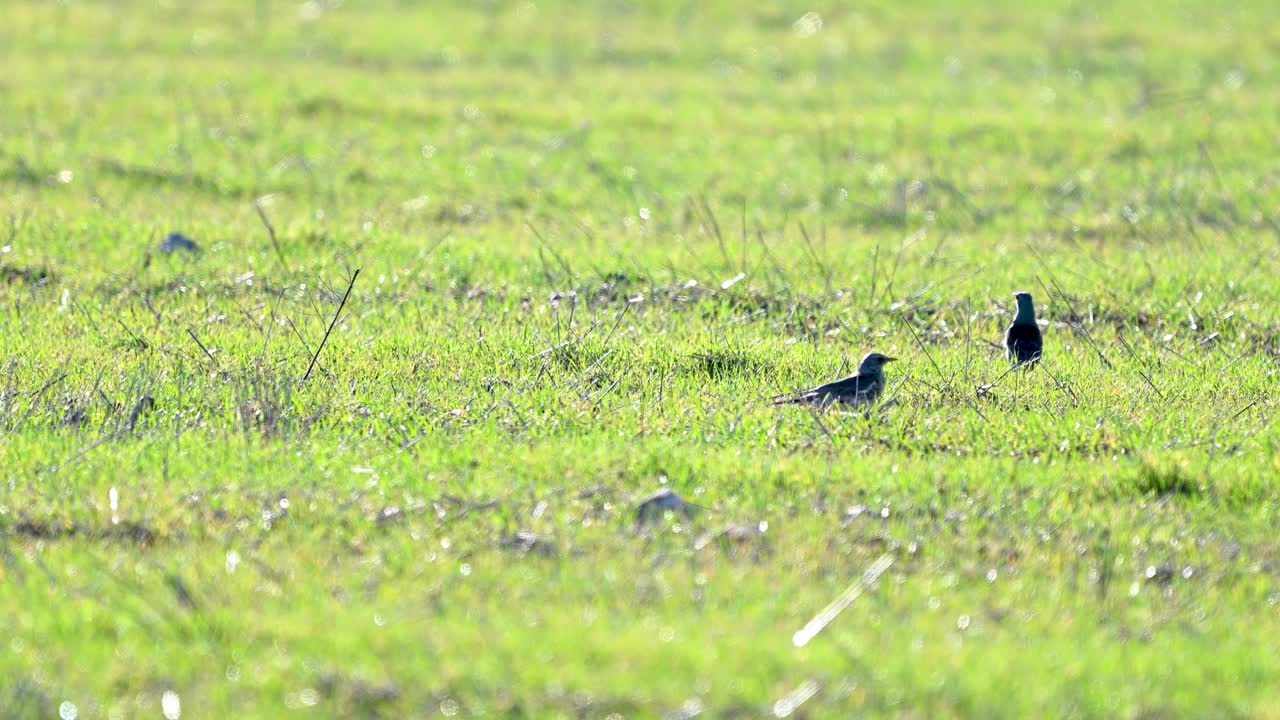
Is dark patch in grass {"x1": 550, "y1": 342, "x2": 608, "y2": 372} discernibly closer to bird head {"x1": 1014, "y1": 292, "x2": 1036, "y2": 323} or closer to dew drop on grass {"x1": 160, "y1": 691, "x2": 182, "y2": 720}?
bird head {"x1": 1014, "y1": 292, "x2": 1036, "y2": 323}

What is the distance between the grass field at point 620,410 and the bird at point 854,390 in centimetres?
17

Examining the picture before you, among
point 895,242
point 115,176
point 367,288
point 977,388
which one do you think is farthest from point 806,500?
point 115,176

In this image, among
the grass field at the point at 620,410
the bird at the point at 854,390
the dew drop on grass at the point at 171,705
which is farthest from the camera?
the bird at the point at 854,390

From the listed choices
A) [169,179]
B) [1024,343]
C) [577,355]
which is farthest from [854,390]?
[169,179]

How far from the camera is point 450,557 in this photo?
605 centimetres

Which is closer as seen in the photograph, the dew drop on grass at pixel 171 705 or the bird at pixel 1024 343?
the dew drop on grass at pixel 171 705

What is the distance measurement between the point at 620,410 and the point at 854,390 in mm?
1114

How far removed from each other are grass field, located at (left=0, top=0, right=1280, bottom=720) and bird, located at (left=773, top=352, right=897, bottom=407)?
0.57 ft

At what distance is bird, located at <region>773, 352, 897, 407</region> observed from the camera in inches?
314

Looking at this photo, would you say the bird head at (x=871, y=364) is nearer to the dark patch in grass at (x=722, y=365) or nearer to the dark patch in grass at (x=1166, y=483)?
the dark patch in grass at (x=722, y=365)

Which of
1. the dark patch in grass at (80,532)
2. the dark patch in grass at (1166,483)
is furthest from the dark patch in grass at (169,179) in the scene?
the dark patch in grass at (1166,483)

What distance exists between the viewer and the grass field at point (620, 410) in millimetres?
5156

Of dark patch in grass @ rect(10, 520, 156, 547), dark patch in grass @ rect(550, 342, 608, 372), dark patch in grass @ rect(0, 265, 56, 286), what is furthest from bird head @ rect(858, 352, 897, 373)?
dark patch in grass @ rect(0, 265, 56, 286)

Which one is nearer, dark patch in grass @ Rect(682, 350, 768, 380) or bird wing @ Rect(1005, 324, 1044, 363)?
dark patch in grass @ Rect(682, 350, 768, 380)
